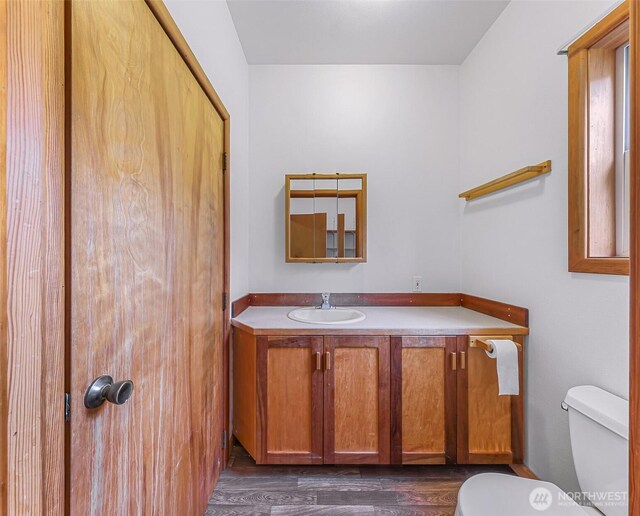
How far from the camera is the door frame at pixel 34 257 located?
48 centimetres

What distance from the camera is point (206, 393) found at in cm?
137

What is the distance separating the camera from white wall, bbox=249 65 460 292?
7.23ft

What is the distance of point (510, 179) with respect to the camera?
5.36ft

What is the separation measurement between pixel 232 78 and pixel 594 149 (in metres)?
1.82

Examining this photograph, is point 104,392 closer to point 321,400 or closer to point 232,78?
point 321,400

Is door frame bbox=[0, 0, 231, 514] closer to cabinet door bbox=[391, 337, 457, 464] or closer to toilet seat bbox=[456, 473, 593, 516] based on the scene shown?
toilet seat bbox=[456, 473, 593, 516]

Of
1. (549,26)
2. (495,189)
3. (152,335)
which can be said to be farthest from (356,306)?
(549,26)

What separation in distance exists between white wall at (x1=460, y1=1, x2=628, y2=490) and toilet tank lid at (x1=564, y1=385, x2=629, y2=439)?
A: 0.06m

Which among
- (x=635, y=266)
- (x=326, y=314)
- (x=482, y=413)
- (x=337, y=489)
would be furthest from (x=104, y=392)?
(x=482, y=413)

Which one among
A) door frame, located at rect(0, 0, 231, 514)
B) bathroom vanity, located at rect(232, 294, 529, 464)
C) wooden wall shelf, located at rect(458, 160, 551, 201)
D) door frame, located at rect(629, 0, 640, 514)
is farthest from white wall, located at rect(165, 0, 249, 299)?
wooden wall shelf, located at rect(458, 160, 551, 201)

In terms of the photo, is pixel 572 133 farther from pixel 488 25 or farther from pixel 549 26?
pixel 488 25

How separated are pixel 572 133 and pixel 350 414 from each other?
1.65 meters

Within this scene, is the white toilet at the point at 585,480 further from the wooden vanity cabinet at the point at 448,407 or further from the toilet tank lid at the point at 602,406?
the wooden vanity cabinet at the point at 448,407

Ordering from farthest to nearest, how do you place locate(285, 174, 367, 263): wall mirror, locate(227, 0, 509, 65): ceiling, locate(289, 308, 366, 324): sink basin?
locate(285, 174, 367, 263): wall mirror, locate(289, 308, 366, 324): sink basin, locate(227, 0, 509, 65): ceiling
